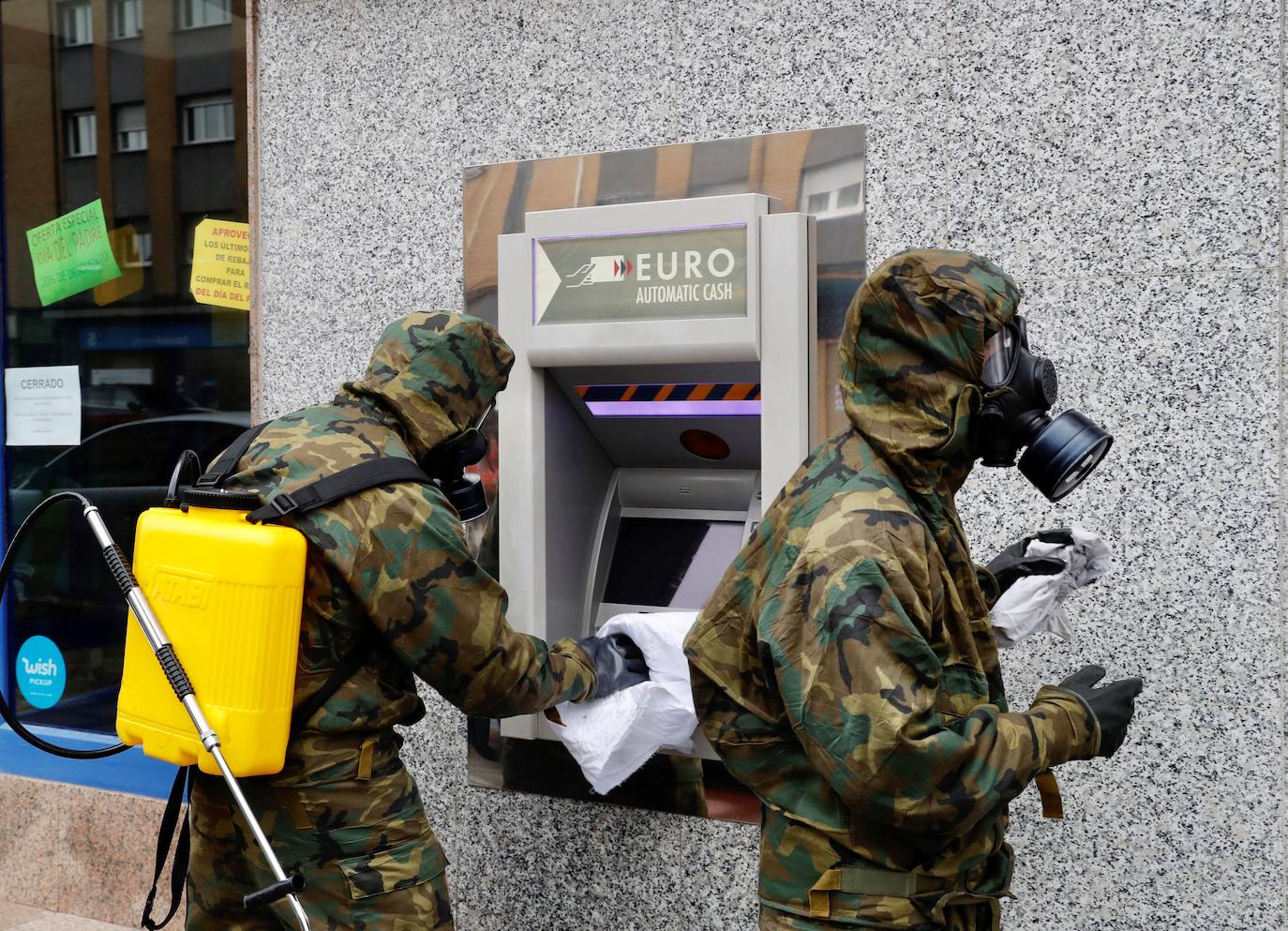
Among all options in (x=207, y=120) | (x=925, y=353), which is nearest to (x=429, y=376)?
(x=925, y=353)

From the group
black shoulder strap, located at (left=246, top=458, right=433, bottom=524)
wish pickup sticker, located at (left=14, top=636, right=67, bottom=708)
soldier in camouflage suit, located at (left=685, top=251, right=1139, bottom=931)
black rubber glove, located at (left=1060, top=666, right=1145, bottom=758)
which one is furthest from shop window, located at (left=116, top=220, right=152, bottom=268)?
black rubber glove, located at (left=1060, top=666, right=1145, bottom=758)

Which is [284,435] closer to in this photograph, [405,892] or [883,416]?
[405,892]

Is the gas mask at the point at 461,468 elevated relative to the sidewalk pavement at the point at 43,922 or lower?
elevated

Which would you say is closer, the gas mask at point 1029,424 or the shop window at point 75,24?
the gas mask at point 1029,424

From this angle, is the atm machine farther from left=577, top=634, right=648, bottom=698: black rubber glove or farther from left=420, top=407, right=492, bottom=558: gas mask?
left=577, top=634, right=648, bottom=698: black rubber glove

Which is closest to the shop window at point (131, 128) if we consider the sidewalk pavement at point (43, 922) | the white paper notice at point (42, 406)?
the white paper notice at point (42, 406)

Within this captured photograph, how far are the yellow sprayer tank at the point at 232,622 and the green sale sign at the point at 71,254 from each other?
8.35 feet

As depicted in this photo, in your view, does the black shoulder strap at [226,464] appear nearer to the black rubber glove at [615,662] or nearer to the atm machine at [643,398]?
the atm machine at [643,398]

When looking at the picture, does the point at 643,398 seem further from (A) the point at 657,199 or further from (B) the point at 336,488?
(B) the point at 336,488

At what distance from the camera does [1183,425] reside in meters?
2.80

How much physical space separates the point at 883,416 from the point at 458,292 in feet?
6.39

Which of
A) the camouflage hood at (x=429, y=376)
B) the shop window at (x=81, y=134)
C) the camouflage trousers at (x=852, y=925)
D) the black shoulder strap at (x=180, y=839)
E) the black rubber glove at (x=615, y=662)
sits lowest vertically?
the black shoulder strap at (x=180, y=839)

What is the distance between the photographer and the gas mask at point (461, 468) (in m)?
2.89

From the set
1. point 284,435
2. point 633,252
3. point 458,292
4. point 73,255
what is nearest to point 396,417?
point 284,435
